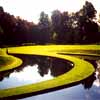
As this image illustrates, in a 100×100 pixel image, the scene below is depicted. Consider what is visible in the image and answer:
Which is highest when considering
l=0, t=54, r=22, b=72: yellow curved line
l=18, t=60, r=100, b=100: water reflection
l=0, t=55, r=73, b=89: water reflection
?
l=0, t=54, r=22, b=72: yellow curved line

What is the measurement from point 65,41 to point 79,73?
11.1 feet

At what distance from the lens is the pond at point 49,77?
40.2ft

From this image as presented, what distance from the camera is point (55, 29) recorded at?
56.4ft

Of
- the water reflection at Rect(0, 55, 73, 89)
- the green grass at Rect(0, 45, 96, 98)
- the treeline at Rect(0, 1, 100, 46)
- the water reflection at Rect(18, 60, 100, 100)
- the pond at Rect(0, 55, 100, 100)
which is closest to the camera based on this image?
the water reflection at Rect(18, 60, 100, 100)

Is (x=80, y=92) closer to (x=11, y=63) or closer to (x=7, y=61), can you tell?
(x=11, y=63)

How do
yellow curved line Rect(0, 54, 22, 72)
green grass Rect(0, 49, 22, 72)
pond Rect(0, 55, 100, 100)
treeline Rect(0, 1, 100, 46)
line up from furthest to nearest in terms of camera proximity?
treeline Rect(0, 1, 100, 46)
green grass Rect(0, 49, 22, 72)
yellow curved line Rect(0, 54, 22, 72)
pond Rect(0, 55, 100, 100)

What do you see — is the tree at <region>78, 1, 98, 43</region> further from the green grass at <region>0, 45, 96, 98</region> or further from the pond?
the pond

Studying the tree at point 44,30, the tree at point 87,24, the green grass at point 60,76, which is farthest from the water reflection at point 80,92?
the tree at point 44,30

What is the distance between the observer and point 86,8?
17.2 meters

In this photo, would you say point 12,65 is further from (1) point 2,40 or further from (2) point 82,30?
(2) point 82,30

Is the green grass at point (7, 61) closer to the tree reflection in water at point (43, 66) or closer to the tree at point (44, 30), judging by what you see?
the tree reflection in water at point (43, 66)

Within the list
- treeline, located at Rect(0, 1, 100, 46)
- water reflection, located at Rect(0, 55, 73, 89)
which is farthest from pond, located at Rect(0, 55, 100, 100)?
treeline, located at Rect(0, 1, 100, 46)

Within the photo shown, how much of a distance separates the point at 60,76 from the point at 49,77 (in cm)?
71

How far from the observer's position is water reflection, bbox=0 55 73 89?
14383mm
